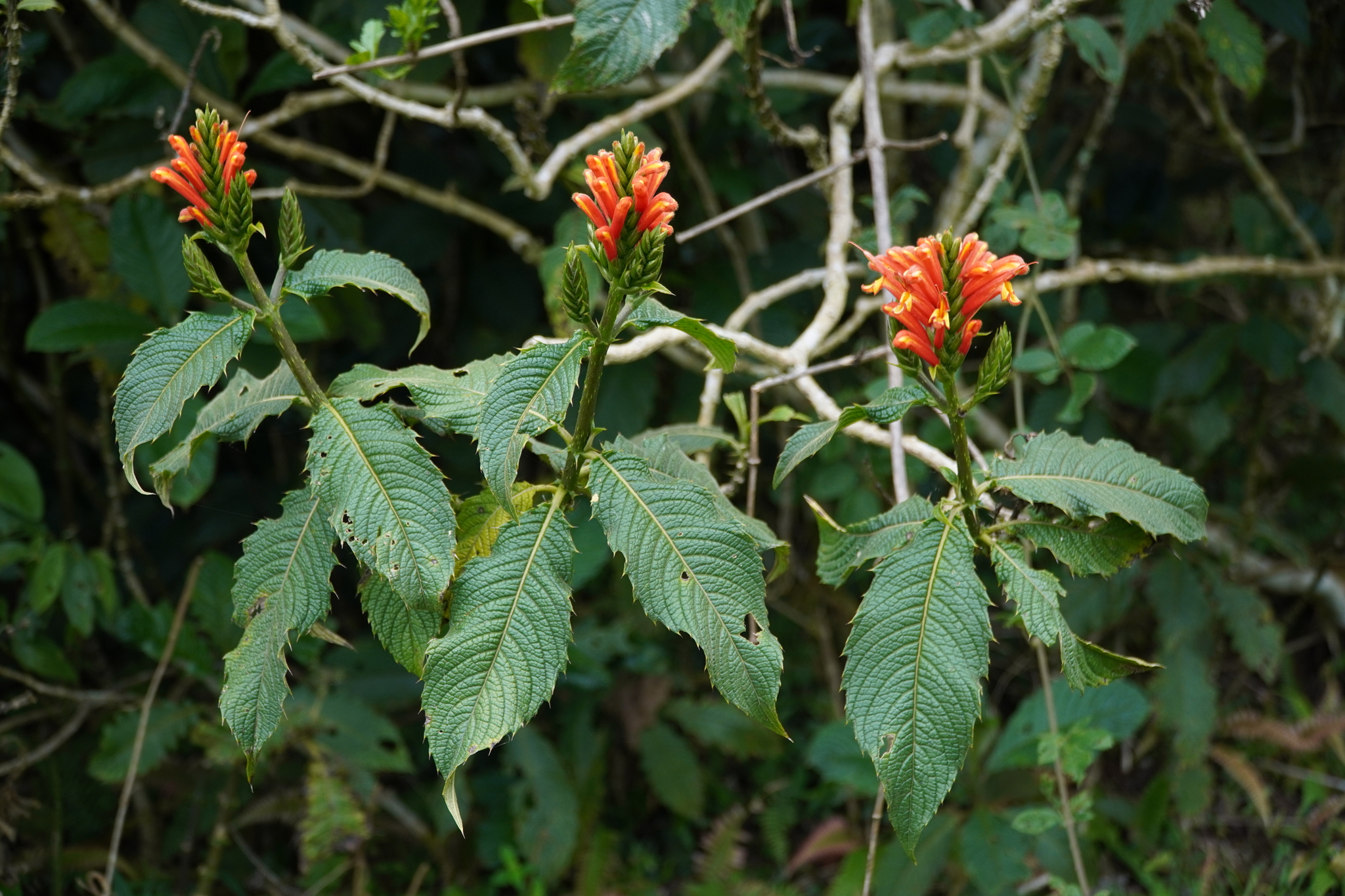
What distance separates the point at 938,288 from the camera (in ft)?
3.26

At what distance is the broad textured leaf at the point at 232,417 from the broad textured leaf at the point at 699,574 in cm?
42

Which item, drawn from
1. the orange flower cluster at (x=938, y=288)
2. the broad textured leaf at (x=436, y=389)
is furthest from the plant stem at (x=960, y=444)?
the broad textured leaf at (x=436, y=389)

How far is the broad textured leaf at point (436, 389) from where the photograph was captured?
108 centimetres

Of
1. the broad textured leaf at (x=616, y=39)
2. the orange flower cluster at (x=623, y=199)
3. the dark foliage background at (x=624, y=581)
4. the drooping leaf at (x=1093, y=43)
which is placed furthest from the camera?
the dark foliage background at (x=624, y=581)

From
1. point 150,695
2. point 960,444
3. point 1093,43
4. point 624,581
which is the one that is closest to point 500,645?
point 960,444

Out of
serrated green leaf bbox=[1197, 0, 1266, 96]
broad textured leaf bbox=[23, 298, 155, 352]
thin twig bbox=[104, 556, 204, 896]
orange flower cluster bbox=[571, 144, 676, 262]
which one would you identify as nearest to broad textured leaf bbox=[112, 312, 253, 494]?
orange flower cluster bbox=[571, 144, 676, 262]

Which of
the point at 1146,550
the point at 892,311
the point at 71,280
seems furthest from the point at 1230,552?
the point at 71,280

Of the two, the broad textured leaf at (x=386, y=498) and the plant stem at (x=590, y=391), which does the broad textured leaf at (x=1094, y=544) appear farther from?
the broad textured leaf at (x=386, y=498)

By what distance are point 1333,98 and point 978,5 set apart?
1291 mm

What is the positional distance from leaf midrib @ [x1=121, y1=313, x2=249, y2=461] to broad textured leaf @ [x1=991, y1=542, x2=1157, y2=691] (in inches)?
34.6

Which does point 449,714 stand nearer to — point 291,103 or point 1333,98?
point 291,103

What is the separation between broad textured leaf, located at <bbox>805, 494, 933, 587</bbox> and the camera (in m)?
1.10

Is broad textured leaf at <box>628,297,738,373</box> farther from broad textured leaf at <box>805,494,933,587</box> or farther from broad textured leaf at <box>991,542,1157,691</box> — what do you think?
broad textured leaf at <box>991,542,1157,691</box>

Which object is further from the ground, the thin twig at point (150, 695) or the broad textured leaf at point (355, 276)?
the broad textured leaf at point (355, 276)
